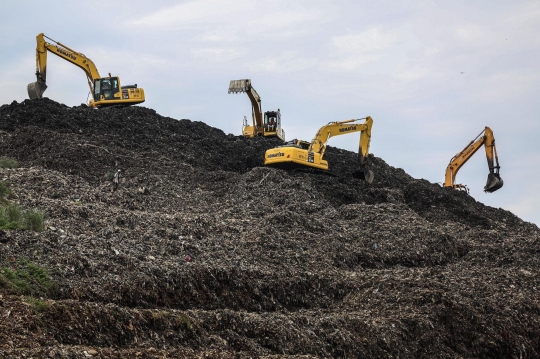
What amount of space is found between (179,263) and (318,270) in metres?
3.07

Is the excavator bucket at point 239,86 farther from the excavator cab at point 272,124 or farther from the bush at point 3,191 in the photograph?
the bush at point 3,191

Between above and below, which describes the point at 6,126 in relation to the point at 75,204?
above

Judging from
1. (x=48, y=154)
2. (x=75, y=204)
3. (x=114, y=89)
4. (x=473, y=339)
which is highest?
(x=114, y=89)

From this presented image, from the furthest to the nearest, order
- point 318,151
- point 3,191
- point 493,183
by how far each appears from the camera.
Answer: point 493,183 → point 318,151 → point 3,191

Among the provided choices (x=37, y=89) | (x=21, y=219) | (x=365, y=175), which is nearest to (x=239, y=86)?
(x=365, y=175)

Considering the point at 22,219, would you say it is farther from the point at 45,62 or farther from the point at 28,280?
the point at 45,62

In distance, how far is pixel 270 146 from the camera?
3083 centimetres

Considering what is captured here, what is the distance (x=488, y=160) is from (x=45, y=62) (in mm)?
16745

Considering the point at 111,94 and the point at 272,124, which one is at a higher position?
the point at 111,94

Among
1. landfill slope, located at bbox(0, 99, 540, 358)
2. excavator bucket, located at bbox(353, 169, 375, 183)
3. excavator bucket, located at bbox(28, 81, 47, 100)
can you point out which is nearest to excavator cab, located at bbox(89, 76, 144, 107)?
excavator bucket, located at bbox(28, 81, 47, 100)

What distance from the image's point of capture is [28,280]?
11547 mm

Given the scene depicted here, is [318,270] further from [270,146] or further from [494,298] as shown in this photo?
[270,146]

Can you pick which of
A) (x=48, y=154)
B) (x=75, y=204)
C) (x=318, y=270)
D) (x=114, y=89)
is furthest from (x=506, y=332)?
(x=114, y=89)

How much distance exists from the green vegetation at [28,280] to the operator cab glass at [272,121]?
2322cm
